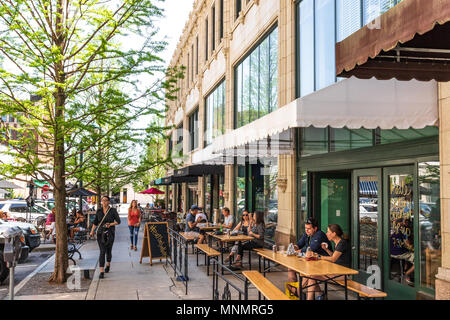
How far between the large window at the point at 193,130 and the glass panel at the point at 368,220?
18908 millimetres

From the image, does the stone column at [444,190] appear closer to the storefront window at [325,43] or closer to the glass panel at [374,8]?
the glass panel at [374,8]

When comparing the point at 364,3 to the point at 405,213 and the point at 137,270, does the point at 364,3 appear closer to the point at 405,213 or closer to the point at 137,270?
the point at 405,213

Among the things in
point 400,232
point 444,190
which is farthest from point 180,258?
point 444,190

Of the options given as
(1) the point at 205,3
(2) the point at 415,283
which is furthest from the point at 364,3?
(1) the point at 205,3

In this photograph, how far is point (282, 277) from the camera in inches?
380

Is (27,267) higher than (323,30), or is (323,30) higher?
(323,30)

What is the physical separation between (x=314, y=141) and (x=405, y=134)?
3438mm

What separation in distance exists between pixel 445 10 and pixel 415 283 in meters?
4.83

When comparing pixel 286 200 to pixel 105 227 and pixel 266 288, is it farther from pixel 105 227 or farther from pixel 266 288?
pixel 266 288

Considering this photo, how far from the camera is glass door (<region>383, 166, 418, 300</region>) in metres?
6.84

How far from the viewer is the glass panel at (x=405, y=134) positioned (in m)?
6.31

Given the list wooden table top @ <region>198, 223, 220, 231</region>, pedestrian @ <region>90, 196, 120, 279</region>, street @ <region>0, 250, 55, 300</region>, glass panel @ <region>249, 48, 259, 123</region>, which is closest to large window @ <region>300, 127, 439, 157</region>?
glass panel @ <region>249, 48, 259, 123</region>

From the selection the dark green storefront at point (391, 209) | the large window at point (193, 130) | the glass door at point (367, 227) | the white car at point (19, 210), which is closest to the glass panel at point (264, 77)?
the dark green storefront at point (391, 209)

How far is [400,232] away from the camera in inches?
282
